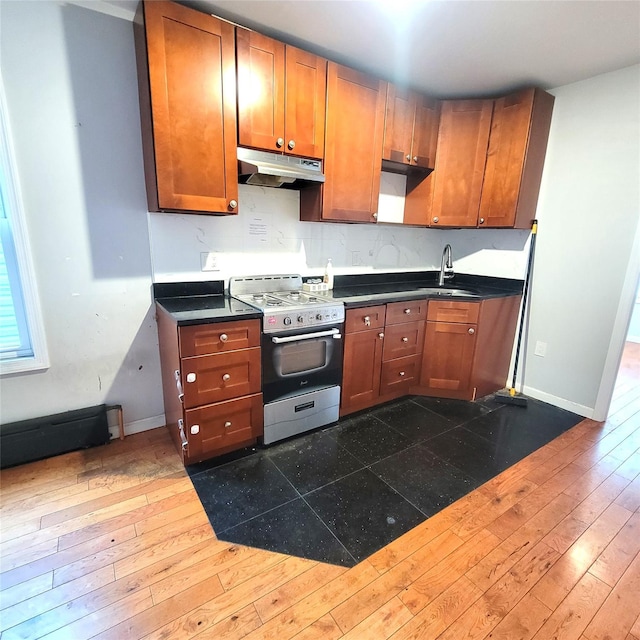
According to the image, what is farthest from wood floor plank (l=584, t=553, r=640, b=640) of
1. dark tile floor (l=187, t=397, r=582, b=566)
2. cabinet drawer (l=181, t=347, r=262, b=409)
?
cabinet drawer (l=181, t=347, r=262, b=409)

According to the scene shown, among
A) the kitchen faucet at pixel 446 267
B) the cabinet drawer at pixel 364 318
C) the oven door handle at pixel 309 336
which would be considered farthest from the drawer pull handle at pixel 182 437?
the kitchen faucet at pixel 446 267

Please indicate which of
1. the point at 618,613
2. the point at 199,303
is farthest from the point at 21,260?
the point at 618,613

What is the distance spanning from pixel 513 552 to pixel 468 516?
227 mm

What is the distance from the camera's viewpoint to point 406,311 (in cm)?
264

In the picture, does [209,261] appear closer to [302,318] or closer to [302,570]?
[302,318]

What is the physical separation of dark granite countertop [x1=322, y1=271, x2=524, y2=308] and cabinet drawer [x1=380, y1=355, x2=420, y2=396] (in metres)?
0.50

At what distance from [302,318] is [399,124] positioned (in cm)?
163

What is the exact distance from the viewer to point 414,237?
Result: 10.8 feet

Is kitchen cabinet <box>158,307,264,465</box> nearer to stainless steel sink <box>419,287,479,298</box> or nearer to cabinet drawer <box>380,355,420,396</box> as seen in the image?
cabinet drawer <box>380,355,420,396</box>

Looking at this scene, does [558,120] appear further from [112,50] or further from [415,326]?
[112,50]

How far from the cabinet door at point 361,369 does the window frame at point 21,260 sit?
1.79 meters

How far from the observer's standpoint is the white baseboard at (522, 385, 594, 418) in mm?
2678

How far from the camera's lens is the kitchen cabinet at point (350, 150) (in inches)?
87.9

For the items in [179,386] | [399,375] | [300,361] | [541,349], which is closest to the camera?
[179,386]
